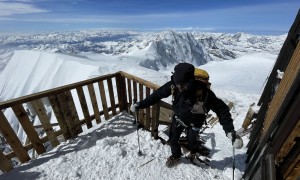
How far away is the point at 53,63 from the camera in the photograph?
99.6ft

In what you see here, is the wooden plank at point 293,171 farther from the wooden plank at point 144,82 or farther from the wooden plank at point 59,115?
the wooden plank at point 59,115

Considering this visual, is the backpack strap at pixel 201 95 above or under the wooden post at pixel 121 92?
above

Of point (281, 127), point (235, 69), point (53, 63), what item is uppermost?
point (281, 127)

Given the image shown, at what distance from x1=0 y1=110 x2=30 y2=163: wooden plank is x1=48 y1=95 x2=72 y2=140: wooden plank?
3.30ft

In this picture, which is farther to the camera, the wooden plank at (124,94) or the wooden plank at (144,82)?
the wooden plank at (124,94)

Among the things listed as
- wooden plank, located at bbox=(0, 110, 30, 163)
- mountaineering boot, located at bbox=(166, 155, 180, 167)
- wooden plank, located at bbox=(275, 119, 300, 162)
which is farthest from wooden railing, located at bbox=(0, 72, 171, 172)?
wooden plank, located at bbox=(275, 119, 300, 162)

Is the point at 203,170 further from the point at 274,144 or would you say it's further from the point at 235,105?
the point at 235,105

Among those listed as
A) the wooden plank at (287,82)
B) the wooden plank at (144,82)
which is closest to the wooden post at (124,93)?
the wooden plank at (144,82)

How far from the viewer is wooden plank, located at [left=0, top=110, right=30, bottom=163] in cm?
458

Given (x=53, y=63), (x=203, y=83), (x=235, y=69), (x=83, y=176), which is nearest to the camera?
(x=203, y=83)

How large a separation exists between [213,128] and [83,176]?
4.91 meters

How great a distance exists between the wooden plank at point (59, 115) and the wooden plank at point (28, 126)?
0.63m

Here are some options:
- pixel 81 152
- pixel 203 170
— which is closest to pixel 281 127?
pixel 203 170

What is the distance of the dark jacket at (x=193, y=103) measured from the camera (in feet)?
12.8
